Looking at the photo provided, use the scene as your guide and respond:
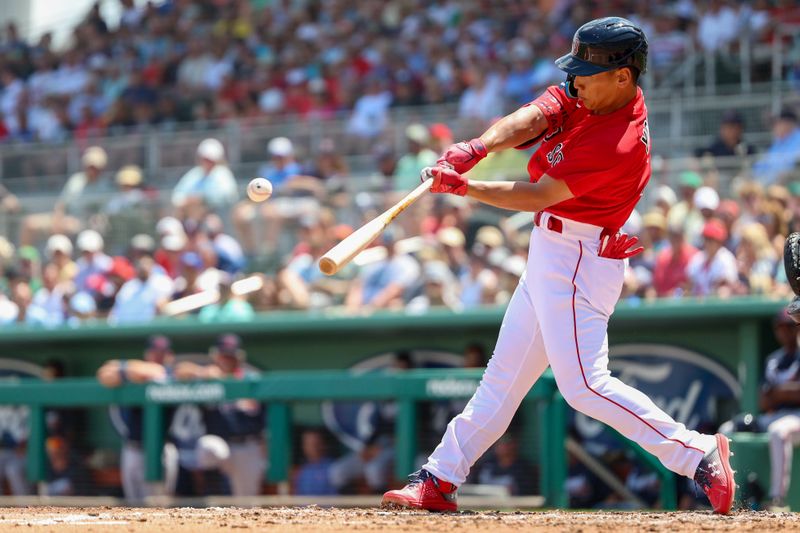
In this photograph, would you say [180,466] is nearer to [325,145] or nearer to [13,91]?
[325,145]

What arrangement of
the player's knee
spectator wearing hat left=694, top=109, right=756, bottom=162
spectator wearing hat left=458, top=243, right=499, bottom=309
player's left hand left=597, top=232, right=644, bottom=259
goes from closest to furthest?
1. player's left hand left=597, top=232, right=644, bottom=259
2. the player's knee
3. spectator wearing hat left=458, top=243, right=499, bottom=309
4. spectator wearing hat left=694, top=109, right=756, bottom=162

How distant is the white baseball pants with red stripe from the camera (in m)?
4.77

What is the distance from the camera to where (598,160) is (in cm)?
466

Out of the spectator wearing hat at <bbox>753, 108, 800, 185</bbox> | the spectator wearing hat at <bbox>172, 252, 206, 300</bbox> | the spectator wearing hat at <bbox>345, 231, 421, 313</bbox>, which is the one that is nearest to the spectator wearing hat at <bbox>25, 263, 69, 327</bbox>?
the spectator wearing hat at <bbox>172, 252, 206, 300</bbox>

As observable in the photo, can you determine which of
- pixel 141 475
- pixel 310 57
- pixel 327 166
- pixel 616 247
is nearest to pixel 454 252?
pixel 327 166

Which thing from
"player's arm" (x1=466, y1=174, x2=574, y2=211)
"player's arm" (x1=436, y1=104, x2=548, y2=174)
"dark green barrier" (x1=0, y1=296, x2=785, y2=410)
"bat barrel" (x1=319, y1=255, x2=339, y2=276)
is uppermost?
"player's arm" (x1=436, y1=104, x2=548, y2=174)

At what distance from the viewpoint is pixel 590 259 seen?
15.9ft

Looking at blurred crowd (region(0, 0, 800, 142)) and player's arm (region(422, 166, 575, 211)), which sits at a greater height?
blurred crowd (region(0, 0, 800, 142))

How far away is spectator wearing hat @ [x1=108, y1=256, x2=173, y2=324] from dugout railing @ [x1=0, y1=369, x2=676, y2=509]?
0.97 metres

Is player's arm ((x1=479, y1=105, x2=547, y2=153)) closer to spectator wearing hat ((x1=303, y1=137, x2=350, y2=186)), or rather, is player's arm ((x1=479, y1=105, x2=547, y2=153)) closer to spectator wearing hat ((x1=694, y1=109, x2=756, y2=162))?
spectator wearing hat ((x1=694, y1=109, x2=756, y2=162))

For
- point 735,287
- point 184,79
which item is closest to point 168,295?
point 735,287

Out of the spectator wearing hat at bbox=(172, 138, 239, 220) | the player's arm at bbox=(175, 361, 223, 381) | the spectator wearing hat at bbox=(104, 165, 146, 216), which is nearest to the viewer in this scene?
the player's arm at bbox=(175, 361, 223, 381)

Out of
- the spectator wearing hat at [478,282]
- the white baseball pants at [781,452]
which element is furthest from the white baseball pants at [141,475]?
the white baseball pants at [781,452]

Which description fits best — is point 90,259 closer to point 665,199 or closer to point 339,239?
point 339,239
